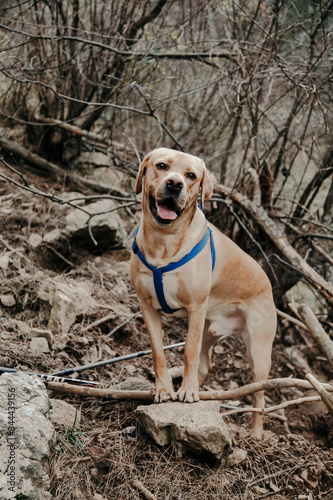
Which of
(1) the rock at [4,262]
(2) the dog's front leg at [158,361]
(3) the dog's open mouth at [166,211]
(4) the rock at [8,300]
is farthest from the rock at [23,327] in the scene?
(3) the dog's open mouth at [166,211]

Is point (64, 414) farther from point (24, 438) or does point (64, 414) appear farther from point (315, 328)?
point (315, 328)

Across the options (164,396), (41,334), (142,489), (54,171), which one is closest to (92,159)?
(54,171)

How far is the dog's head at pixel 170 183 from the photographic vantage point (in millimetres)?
3035

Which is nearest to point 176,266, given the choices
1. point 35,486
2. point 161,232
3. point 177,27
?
point 161,232

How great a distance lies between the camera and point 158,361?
11.0 feet

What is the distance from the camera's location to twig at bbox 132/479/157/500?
2696 millimetres

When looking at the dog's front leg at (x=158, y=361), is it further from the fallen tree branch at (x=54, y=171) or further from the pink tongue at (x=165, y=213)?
the fallen tree branch at (x=54, y=171)

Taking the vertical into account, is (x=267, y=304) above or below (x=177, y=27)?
below

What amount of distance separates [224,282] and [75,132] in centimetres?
362

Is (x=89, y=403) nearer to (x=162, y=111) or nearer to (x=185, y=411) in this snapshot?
(x=185, y=411)

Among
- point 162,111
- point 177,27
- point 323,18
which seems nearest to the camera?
point 323,18

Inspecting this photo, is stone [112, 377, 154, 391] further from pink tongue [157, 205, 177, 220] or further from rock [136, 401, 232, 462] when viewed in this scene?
pink tongue [157, 205, 177, 220]

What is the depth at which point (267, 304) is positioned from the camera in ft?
13.5

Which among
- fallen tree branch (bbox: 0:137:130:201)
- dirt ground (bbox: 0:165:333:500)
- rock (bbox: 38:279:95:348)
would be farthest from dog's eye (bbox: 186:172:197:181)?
fallen tree branch (bbox: 0:137:130:201)
